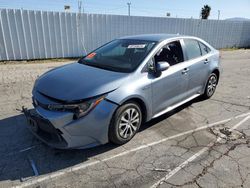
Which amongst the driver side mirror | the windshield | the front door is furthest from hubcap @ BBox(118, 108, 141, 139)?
the driver side mirror

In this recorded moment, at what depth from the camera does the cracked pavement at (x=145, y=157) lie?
2637 mm

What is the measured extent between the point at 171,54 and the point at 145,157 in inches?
81.4

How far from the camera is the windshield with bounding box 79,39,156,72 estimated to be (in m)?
3.57

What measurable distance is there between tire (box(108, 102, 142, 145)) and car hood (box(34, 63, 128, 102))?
390 millimetres

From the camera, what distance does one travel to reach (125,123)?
Answer: 3270 millimetres

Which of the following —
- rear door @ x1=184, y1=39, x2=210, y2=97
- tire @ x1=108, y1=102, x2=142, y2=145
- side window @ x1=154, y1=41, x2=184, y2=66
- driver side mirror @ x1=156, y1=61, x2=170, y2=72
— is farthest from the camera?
rear door @ x1=184, y1=39, x2=210, y2=97

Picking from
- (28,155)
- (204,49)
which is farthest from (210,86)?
(28,155)

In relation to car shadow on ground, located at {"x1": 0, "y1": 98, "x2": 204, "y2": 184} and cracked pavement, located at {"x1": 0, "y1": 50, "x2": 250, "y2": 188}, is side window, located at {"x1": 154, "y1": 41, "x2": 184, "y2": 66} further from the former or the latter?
car shadow on ground, located at {"x1": 0, "y1": 98, "x2": 204, "y2": 184}

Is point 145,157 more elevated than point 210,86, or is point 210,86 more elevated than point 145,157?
point 210,86

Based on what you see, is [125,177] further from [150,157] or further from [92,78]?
[92,78]

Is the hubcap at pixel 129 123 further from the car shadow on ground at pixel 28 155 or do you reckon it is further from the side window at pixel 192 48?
the side window at pixel 192 48

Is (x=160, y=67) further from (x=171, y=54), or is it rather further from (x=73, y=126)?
(x=73, y=126)

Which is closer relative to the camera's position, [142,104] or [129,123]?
[129,123]

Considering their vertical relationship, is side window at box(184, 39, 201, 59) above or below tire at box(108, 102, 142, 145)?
above
